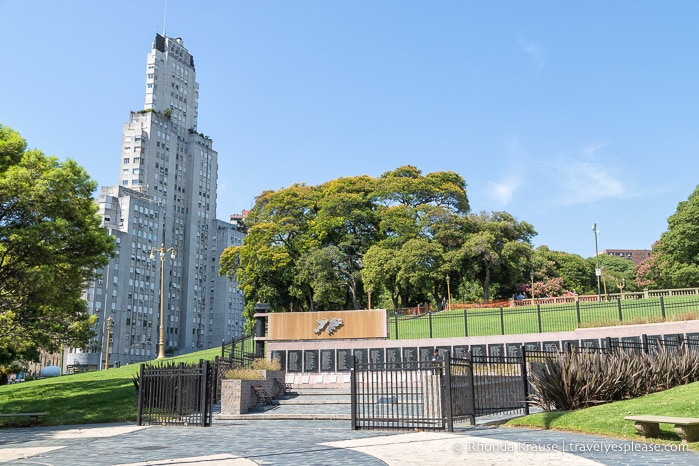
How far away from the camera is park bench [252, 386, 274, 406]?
69.4ft

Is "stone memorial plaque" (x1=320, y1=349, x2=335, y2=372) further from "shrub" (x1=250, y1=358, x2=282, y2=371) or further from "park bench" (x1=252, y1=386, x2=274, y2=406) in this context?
"park bench" (x1=252, y1=386, x2=274, y2=406)

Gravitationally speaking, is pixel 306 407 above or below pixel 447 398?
below

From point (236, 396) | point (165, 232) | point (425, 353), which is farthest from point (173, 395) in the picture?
point (165, 232)

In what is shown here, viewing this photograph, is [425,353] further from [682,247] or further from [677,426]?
[682,247]

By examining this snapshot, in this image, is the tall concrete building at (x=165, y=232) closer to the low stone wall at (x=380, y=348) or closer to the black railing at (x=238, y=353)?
the black railing at (x=238, y=353)

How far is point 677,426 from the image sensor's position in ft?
31.2

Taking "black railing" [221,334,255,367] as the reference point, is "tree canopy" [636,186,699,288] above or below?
above

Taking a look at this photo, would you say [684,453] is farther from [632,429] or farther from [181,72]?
[181,72]

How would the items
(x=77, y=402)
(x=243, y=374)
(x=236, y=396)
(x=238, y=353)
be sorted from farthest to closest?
(x=238, y=353) < (x=77, y=402) < (x=243, y=374) < (x=236, y=396)

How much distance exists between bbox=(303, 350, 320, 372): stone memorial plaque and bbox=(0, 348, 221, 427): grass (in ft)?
25.5

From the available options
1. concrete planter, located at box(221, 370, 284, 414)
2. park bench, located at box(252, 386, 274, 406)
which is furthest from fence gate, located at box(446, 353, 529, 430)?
park bench, located at box(252, 386, 274, 406)

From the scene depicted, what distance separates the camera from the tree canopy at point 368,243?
167 feet

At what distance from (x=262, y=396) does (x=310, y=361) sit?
6.28 meters

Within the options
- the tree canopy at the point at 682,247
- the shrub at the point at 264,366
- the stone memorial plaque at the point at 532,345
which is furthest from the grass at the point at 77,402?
the tree canopy at the point at 682,247
